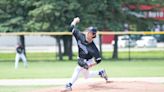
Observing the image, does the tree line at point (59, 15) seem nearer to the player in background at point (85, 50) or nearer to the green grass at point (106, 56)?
the green grass at point (106, 56)

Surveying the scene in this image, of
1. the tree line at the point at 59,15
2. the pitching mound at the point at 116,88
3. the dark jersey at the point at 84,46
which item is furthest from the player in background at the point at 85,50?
the tree line at the point at 59,15

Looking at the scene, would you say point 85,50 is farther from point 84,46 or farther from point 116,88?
point 116,88

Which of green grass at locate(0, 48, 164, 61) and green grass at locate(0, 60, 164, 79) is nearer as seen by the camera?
green grass at locate(0, 60, 164, 79)

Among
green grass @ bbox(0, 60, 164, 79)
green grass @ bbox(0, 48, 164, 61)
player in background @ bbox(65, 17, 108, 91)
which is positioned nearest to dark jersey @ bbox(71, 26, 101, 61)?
player in background @ bbox(65, 17, 108, 91)

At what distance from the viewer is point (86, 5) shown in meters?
41.1

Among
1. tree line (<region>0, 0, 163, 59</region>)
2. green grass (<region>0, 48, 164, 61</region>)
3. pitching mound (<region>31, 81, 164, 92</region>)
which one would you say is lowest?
green grass (<region>0, 48, 164, 61</region>)

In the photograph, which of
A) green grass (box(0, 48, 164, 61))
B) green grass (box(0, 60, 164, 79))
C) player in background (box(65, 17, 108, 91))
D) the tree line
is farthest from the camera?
green grass (box(0, 48, 164, 61))

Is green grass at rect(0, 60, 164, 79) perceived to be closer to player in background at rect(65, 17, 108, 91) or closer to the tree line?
player in background at rect(65, 17, 108, 91)

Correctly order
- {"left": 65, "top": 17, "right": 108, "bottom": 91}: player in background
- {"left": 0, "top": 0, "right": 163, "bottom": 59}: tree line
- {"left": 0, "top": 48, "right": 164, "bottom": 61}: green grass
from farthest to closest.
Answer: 1. {"left": 0, "top": 48, "right": 164, "bottom": 61}: green grass
2. {"left": 0, "top": 0, "right": 163, "bottom": 59}: tree line
3. {"left": 65, "top": 17, "right": 108, "bottom": 91}: player in background

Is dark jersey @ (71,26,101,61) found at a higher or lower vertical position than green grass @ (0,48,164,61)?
A: higher

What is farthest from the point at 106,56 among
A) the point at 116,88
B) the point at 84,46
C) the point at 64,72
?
the point at 84,46

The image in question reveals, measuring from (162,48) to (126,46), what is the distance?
3721mm

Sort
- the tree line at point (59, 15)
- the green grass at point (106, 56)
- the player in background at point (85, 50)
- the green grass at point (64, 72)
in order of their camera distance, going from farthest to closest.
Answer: the green grass at point (106, 56), the tree line at point (59, 15), the green grass at point (64, 72), the player in background at point (85, 50)

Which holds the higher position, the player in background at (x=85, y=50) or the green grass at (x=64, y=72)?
the player in background at (x=85, y=50)
